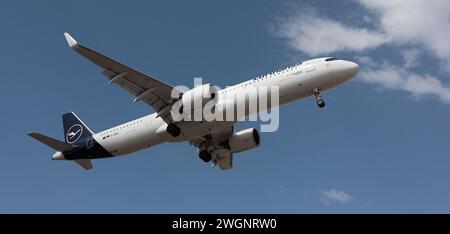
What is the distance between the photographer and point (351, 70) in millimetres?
41844

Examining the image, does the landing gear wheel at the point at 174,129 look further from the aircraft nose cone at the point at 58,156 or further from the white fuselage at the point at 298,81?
the aircraft nose cone at the point at 58,156

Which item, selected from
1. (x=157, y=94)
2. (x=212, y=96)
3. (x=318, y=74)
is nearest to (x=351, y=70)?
(x=318, y=74)

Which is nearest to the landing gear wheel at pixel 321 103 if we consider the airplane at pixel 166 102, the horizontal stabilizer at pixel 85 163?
the airplane at pixel 166 102

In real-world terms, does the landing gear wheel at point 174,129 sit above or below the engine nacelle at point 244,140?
below

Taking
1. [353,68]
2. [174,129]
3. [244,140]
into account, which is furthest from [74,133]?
[353,68]

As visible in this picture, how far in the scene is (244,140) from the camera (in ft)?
161

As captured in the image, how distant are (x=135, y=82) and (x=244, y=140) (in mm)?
11343

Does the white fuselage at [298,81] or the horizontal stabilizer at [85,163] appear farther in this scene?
the horizontal stabilizer at [85,163]

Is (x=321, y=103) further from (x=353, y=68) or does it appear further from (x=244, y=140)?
(x=244, y=140)

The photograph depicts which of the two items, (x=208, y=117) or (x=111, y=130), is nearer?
(x=208, y=117)

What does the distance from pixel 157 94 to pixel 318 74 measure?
11.4 meters

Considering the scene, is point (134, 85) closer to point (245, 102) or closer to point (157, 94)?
point (157, 94)

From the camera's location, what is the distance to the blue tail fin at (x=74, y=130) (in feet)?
162

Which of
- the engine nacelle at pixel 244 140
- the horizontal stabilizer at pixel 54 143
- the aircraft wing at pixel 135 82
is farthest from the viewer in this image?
the engine nacelle at pixel 244 140
